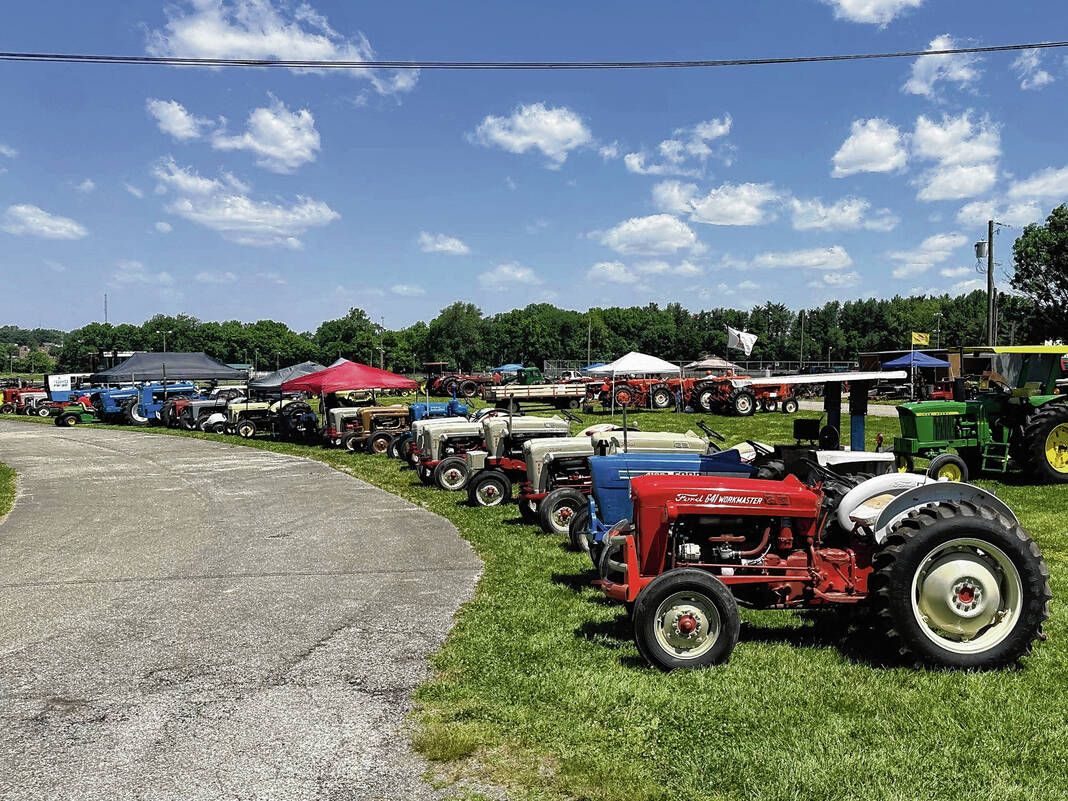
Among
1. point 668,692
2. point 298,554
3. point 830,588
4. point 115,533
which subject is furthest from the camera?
point 115,533

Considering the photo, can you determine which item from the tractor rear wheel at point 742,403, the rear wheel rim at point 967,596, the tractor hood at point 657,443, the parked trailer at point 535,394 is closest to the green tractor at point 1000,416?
the tractor hood at point 657,443


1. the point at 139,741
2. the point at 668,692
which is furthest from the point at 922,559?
the point at 139,741

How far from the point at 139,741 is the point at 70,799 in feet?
1.98

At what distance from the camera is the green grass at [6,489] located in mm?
12730

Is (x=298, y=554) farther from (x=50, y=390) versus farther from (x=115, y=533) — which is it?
(x=50, y=390)

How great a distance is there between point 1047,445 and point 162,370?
1396 inches

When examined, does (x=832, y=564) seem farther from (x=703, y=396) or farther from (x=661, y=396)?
(x=661, y=396)

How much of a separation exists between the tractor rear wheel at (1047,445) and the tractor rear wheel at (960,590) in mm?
8724

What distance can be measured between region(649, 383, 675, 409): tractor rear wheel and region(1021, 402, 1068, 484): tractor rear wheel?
58.7 feet

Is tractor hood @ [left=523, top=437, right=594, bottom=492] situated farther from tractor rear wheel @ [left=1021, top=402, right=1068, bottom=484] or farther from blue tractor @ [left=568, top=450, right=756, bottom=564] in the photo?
tractor rear wheel @ [left=1021, top=402, right=1068, bottom=484]

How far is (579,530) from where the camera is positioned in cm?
871

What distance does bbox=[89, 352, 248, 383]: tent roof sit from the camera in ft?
120

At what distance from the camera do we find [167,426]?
103 feet

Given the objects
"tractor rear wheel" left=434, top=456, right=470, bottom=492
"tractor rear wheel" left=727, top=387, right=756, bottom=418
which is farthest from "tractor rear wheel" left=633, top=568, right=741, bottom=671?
"tractor rear wheel" left=727, top=387, right=756, bottom=418
